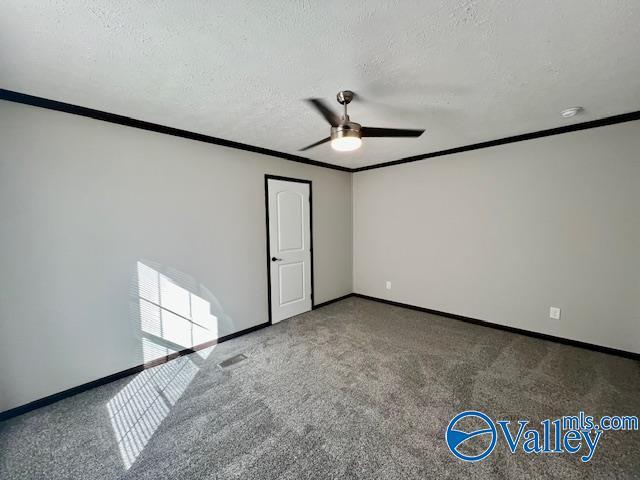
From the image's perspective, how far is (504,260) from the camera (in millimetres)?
3361

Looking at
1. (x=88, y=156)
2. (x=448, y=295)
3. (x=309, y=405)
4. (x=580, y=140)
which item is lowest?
(x=309, y=405)

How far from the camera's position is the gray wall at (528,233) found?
2.68 m

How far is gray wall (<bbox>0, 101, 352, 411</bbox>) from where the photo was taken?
1.99 meters

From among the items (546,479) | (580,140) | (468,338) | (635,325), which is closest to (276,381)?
(546,479)

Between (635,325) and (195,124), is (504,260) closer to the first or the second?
(635,325)

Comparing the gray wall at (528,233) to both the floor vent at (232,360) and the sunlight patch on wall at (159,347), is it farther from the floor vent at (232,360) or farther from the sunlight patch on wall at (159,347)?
the sunlight patch on wall at (159,347)

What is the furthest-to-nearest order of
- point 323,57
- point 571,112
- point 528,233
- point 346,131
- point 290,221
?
point 290,221
point 528,233
point 571,112
point 346,131
point 323,57

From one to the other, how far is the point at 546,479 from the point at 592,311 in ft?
7.41

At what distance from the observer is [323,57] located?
1615mm

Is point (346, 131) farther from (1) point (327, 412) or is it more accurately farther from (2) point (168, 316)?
(2) point (168, 316)

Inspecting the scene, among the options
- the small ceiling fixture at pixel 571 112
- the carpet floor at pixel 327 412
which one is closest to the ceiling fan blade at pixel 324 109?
the small ceiling fixture at pixel 571 112

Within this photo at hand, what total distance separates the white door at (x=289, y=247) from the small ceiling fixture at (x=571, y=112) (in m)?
2.99

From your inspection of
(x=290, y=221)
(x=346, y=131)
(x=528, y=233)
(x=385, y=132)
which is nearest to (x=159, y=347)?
(x=290, y=221)

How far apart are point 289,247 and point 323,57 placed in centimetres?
262
